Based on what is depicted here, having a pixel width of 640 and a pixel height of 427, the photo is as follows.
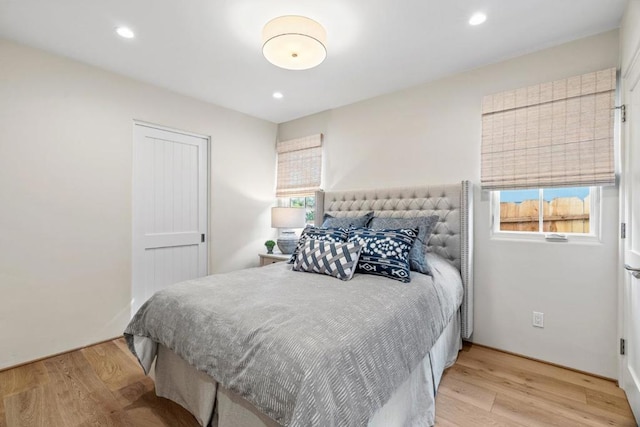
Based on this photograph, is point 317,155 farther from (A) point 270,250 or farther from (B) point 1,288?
(B) point 1,288

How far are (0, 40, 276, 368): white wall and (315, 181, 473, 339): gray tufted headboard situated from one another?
2354 millimetres

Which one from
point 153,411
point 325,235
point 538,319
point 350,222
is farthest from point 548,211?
point 153,411

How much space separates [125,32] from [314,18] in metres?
1.40

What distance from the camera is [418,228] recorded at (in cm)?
229

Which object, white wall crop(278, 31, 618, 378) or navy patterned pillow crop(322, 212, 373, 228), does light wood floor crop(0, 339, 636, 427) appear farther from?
navy patterned pillow crop(322, 212, 373, 228)

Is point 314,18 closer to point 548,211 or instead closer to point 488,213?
point 488,213

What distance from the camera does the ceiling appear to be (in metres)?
1.85

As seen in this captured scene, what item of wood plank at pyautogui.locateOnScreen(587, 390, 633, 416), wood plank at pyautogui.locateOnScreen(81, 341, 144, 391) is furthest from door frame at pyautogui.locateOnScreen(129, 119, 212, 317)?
wood plank at pyautogui.locateOnScreen(587, 390, 633, 416)

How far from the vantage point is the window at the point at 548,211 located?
218 centimetres

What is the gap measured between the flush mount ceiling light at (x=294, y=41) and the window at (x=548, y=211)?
192 centimetres

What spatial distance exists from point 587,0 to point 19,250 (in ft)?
14.2

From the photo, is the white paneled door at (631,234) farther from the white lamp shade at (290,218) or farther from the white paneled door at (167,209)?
the white paneled door at (167,209)

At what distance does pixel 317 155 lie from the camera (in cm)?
374

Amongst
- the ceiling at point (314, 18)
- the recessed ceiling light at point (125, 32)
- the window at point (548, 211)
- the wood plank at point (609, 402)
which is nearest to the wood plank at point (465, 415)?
the wood plank at point (609, 402)
